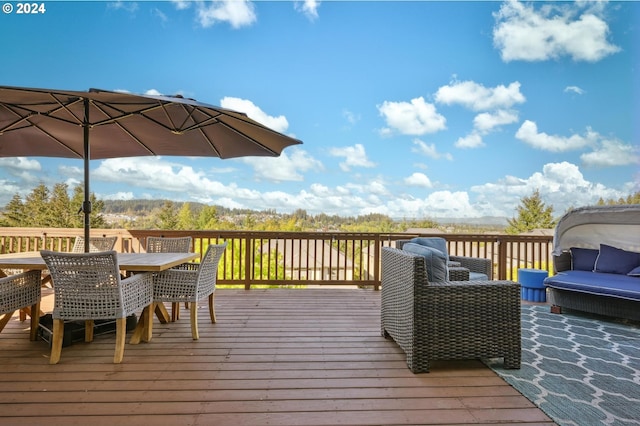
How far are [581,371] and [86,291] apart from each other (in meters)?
3.53

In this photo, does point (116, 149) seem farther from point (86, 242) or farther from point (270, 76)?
point (270, 76)

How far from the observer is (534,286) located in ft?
15.5

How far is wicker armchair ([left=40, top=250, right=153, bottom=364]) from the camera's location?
2322mm

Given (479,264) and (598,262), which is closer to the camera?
(479,264)

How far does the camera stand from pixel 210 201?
14641 millimetres

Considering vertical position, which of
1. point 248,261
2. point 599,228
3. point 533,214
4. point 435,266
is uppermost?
point 533,214

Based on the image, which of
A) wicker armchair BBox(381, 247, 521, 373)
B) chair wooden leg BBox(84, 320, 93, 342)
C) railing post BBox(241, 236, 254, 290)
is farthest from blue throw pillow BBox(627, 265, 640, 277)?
chair wooden leg BBox(84, 320, 93, 342)

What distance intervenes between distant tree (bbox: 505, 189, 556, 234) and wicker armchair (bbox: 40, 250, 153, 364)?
22681 mm

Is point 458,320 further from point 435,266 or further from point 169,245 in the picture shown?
point 169,245

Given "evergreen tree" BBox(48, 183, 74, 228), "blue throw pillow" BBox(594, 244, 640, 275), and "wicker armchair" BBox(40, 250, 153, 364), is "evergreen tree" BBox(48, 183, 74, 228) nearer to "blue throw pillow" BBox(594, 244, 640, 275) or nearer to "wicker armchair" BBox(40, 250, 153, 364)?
"wicker armchair" BBox(40, 250, 153, 364)

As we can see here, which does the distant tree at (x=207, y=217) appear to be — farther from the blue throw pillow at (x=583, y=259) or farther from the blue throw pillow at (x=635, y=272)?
the blue throw pillow at (x=635, y=272)

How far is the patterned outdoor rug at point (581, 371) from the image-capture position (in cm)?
181

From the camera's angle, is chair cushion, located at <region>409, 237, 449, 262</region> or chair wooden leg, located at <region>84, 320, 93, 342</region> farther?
chair cushion, located at <region>409, 237, 449, 262</region>

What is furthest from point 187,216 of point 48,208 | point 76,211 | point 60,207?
point 48,208
